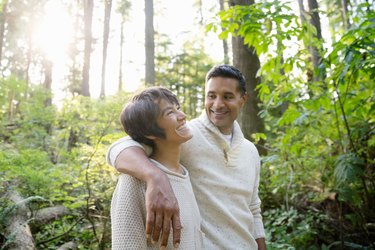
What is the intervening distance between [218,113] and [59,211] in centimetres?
393

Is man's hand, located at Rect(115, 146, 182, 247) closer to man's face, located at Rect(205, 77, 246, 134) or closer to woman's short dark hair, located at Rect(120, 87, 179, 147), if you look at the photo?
woman's short dark hair, located at Rect(120, 87, 179, 147)

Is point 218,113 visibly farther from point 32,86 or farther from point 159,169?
point 32,86

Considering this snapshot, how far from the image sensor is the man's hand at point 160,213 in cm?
139

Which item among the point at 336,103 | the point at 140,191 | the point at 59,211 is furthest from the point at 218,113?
the point at 59,211

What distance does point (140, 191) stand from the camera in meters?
1.51


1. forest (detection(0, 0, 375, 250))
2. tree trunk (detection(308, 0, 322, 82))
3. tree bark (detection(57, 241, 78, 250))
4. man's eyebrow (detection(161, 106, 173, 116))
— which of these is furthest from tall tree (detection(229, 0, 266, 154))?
man's eyebrow (detection(161, 106, 173, 116))

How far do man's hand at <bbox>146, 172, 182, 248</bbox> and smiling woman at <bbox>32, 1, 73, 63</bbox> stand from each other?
706 inches

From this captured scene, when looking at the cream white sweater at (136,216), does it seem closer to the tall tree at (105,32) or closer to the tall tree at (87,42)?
the tall tree at (87,42)

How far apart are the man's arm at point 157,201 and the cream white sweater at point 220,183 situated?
0.56m

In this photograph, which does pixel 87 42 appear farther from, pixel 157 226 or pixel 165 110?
pixel 157 226

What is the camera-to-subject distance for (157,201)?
55.2 inches

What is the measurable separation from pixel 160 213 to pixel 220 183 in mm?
724

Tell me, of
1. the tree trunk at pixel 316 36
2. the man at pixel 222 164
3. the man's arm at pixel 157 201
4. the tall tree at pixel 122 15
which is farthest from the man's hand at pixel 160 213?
the tall tree at pixel 122 15

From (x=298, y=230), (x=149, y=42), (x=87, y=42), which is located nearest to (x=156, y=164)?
(x=298, y=230)
